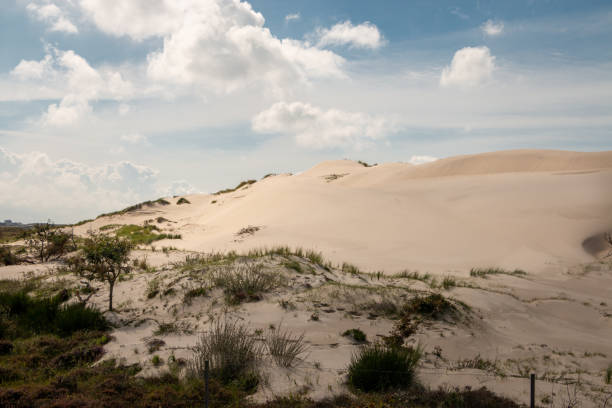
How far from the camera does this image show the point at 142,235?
20875 millimetres

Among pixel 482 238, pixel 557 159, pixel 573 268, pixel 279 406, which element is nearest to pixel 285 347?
pixel 279 406

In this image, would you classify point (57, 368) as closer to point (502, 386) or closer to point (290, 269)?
A: point (290, 269)

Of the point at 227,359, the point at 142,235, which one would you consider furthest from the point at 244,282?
the point at 142,235

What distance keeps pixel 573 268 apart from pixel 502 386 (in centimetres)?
1048

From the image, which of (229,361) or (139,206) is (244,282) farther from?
(139,206)

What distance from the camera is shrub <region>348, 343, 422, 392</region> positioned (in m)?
4.93

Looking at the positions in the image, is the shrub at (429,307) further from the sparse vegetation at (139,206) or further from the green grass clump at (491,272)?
the sparse vegetation at (139,206)

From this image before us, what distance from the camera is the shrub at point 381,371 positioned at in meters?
4.93

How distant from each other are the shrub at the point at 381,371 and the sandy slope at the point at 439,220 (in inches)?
308

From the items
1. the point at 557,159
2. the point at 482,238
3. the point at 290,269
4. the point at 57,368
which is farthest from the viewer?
the point at 557,159

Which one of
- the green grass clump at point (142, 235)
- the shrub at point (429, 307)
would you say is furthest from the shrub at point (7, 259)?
the shrub at point (429, 307)

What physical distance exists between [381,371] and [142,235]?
18.9 metres

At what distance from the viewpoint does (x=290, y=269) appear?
32.9ft

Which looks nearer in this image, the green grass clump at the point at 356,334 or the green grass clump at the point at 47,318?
the green grass clump at the point at 356,334
